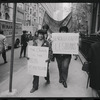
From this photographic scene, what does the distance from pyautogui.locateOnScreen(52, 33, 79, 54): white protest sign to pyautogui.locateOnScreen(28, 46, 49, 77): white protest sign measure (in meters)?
0.78

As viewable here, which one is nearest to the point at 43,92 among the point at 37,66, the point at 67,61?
the point at 37,66

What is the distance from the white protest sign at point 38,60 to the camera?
177 inches

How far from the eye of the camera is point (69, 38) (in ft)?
17.0

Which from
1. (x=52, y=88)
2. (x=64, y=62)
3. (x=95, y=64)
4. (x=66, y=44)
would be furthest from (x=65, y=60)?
(x=95, y=64)

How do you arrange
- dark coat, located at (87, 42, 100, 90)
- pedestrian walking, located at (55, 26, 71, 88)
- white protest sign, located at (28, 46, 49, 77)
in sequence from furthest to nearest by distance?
pedestrian walking, located at (55, 26, 71, 88), white protest sign, located at (28, 46, 49, 77), dark coat, located at (87, 42, 100, 90)

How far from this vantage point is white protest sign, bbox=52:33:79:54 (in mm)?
5168

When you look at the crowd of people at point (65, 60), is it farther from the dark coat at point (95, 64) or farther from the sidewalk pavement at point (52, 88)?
the sidewalk pavement at point (52, 88)

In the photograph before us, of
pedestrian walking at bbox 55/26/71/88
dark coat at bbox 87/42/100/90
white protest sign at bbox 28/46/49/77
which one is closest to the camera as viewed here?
dark coat at bbox 87/42/100/90

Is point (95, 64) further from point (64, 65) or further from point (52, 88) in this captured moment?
point (52, 88)

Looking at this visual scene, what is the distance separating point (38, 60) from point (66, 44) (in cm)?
116

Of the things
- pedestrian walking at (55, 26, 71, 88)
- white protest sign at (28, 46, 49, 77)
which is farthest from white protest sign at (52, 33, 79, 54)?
white protest sign at (28, 46, 49, 77)

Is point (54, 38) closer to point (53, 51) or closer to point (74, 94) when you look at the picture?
point (53, 51)

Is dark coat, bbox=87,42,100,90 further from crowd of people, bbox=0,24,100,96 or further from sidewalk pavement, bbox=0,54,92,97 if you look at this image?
sidewalk pavement, bbox=0,54,92,97

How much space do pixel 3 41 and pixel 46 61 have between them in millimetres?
4420
